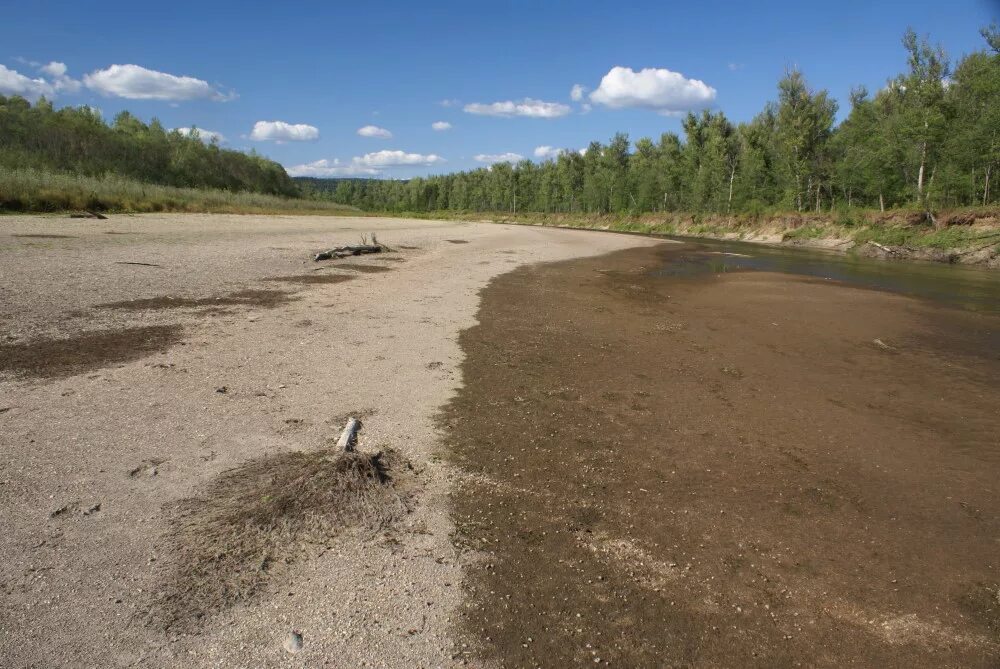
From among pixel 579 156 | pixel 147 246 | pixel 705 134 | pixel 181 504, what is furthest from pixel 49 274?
pixel 579 156

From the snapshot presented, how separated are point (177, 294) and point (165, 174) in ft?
199

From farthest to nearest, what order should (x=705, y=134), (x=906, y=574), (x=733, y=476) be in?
(x=705, y=134), (x=733, y=476), (x=906, y=574)

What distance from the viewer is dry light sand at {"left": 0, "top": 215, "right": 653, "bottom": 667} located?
9.87 ft

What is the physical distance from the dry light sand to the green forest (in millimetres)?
44746

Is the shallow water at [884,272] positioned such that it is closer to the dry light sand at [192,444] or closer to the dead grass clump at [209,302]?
the dead grass clump at [209,302]

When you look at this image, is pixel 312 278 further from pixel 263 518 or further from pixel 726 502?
pixel 726 502

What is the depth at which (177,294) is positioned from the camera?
1182 centimetres

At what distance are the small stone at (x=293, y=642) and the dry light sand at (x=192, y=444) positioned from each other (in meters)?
0.03

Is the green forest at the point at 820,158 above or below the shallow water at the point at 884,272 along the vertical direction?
above

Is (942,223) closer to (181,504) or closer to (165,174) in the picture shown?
(181,504)

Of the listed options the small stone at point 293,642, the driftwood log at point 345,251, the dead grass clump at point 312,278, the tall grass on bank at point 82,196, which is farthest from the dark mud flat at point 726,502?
the tall grass on bank at point 82,196

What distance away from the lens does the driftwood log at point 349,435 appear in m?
5.10

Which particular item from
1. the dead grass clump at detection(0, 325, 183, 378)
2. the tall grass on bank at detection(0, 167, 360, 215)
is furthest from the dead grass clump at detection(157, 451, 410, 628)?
the tall grass on bank at detection(0, 167, 360, 215)

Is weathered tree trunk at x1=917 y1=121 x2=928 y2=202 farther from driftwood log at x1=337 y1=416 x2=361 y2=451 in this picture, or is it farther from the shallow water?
driftwood log at x1=337 y1=416 x2=361 y2=451
